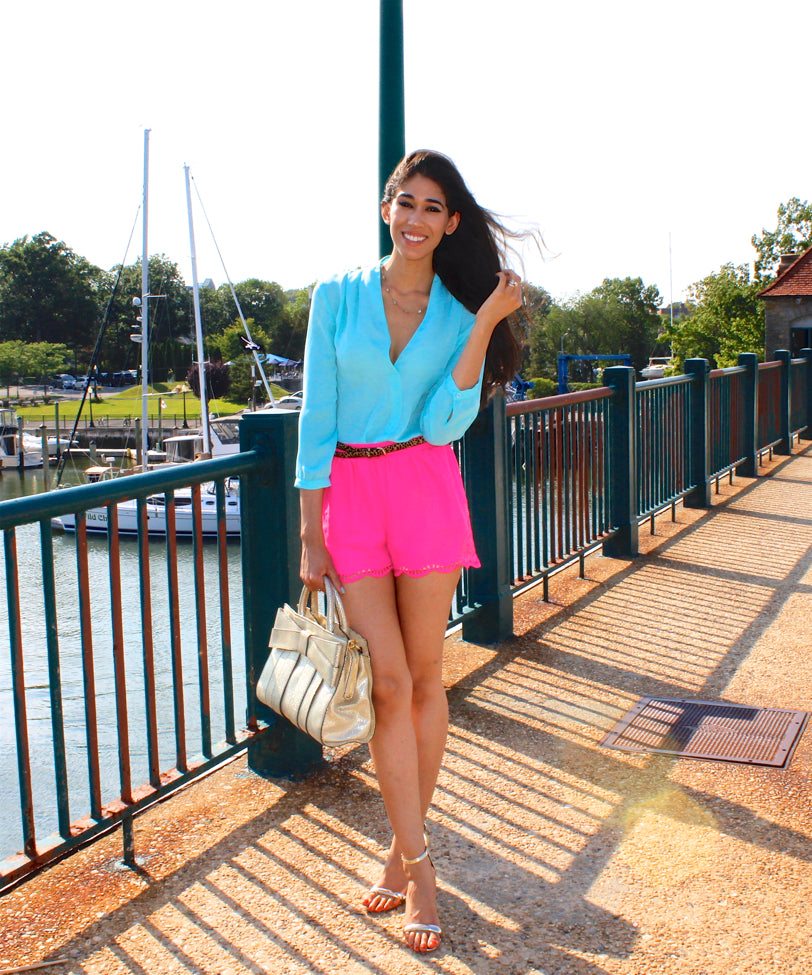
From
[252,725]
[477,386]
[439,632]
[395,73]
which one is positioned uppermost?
[395,73]

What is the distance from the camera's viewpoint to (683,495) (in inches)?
354

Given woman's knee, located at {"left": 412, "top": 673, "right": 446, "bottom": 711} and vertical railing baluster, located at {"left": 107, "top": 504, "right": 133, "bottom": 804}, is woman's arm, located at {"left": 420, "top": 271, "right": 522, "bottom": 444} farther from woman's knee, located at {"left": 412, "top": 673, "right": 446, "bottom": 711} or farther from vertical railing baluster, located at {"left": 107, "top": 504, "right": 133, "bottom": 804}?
vertical railing baluster, located at {"left": 107, "top": 504, "right": 133, "bottom": 804}

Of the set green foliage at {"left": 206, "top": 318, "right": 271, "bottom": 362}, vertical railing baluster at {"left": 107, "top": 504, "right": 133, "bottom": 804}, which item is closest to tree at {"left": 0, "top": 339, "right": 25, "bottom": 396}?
green foliage at {"left": 206, "top": 318, "right": 271, "bottom": 362}

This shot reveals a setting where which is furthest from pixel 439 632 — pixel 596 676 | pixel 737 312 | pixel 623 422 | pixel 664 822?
pixel 737 312

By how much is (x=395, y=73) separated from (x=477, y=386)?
212 centimetres

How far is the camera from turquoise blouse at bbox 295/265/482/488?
274 centimetres

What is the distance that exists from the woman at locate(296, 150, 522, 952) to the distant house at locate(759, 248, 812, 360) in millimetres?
39919

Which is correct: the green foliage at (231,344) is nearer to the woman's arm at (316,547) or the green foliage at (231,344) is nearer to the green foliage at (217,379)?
the green foliage at (217,379)

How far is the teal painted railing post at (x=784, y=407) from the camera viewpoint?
1330 centimetres

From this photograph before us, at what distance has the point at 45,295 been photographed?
119 metres

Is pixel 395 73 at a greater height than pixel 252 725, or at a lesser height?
greater

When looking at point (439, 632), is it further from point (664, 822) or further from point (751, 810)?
point (751, 810)

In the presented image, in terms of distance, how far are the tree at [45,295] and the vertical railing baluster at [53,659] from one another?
12360cm

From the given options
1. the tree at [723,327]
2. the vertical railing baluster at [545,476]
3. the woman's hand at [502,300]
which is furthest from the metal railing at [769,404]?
the tree at [723,327]
